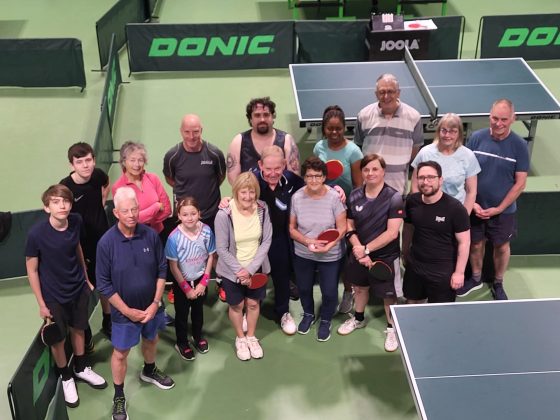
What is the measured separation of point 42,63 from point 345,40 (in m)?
5.54

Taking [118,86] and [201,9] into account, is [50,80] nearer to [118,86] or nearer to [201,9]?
[118,86]

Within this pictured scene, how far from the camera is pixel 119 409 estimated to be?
6418 millimetres

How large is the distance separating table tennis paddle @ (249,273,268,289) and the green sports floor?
2.79 ft

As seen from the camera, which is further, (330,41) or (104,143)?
(330,41)

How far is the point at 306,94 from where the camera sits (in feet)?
35.2

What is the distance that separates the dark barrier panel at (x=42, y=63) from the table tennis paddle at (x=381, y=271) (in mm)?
8323

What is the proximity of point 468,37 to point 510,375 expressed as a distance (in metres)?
11.8

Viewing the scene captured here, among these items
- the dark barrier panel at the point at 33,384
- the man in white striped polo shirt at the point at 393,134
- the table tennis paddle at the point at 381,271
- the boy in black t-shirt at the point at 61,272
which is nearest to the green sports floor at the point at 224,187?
the dark barrier panel at the point at 33,384

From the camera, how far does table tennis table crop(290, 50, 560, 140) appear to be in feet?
33.2

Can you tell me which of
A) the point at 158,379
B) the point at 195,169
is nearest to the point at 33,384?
the point at 158,379

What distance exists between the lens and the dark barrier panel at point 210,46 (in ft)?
44.8

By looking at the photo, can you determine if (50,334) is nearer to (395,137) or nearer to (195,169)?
(195,169)

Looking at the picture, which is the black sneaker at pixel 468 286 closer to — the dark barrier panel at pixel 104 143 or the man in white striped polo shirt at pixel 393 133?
the man in white striped polo shirt at pixel 393 133

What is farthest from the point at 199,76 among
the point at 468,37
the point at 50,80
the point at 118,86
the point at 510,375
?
the point at 510,375
